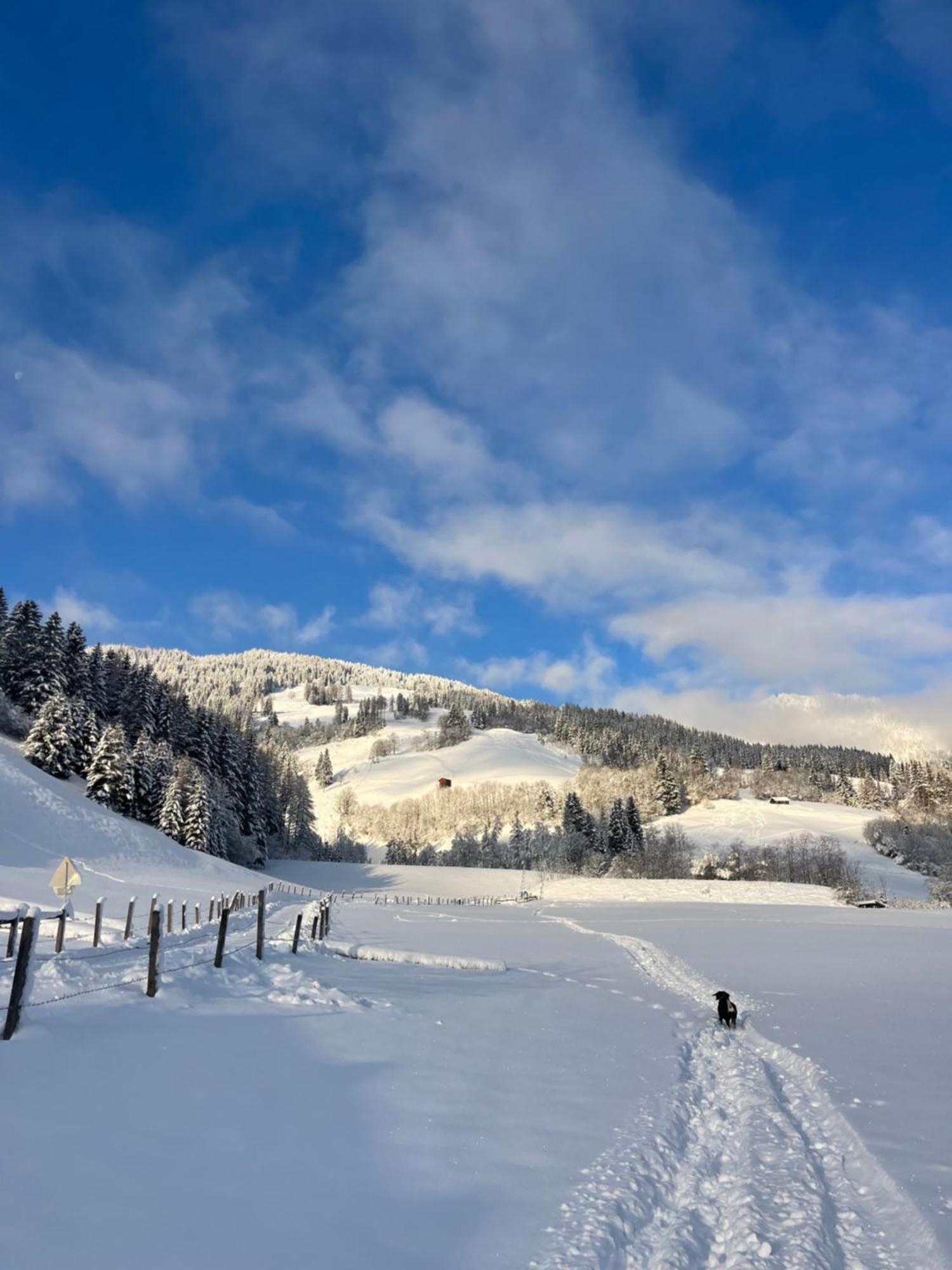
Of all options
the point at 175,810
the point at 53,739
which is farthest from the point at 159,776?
the point at 53,739

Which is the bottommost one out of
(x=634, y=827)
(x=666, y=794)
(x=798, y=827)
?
(x=634, y=827)

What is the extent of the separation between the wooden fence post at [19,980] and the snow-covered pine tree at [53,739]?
58.6m

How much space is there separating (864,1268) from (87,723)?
2701 inches

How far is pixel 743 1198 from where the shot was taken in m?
6.79

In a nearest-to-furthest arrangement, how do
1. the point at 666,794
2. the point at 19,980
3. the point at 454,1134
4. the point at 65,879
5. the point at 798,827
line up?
the point at 454,1134 → the point at 19,980 → the point at 65,879 → the point at 798,827 → the point at 666,794

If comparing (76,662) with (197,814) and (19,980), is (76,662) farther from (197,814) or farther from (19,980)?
(19,980)

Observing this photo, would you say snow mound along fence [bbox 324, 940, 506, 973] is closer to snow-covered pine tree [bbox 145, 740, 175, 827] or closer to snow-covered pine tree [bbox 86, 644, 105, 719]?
snow-covered pine tree [bbox 145, 740, 175, 827]

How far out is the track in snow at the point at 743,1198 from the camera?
567 centimetres

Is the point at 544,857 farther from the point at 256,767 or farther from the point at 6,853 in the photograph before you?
the point at 6,853

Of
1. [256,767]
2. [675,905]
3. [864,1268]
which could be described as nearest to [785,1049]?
[864,1268]

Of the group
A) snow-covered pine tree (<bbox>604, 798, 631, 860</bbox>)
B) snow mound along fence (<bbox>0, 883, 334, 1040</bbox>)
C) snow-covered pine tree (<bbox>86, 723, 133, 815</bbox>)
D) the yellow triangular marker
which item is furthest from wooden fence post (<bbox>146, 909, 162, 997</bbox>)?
snow-covered pine tree (<bbox>604, 798, 631, 860</bbox>)

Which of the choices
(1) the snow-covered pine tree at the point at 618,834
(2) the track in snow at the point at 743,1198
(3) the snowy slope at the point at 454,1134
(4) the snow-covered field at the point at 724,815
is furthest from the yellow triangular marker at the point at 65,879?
(1) the snow-covered pine tree at the point at 618,834

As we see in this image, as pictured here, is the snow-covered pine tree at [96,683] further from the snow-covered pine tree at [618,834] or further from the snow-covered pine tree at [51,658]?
the snow-covered pine tree at [618,834]

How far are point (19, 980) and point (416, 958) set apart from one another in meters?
15.9
